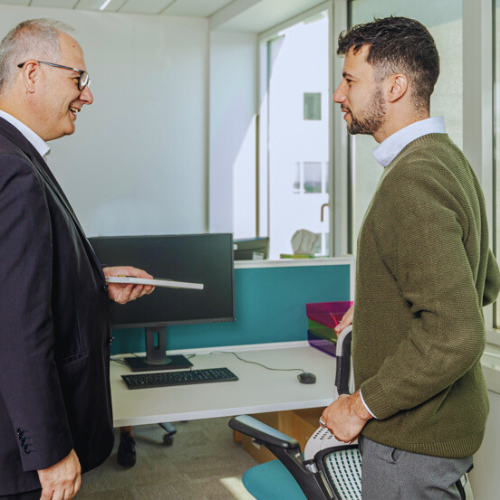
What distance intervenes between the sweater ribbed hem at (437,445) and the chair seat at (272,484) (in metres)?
0.58

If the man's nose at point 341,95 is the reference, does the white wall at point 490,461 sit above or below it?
below

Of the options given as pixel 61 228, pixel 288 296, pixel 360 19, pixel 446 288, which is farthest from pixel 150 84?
pixel 446 288

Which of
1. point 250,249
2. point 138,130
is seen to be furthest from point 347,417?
point 138,130

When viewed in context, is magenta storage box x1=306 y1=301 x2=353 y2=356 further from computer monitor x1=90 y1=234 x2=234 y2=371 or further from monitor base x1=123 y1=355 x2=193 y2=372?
monitor base x1=123 y1=355 x2=193 y2=372

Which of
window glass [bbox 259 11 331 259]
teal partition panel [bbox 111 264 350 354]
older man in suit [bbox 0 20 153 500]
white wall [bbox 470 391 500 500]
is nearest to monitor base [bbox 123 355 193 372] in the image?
teal partition panel [bbox 111 264 350 354]

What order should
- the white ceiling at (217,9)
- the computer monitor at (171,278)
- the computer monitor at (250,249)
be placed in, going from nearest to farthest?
the computer monitor at (171,278) < the computer monitor at (250,249) < the white ceiling at (217,9)

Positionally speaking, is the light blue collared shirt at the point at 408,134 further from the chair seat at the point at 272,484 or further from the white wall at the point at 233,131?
the white wall at the point at 233,131

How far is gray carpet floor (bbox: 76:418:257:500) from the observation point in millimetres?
2891

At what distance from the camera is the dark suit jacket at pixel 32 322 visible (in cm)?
116

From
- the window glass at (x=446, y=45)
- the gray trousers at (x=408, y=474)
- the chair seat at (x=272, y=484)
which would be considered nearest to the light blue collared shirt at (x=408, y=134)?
the gray trousers at (x=408, y=474)

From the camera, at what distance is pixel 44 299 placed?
1194 millimetres

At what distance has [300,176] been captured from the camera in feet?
15.8

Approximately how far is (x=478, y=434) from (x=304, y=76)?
12.9ft

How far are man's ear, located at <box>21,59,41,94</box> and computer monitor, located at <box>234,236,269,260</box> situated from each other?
1.64 metres
